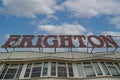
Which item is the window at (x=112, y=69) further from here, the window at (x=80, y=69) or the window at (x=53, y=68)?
the window at (x=53, y=68)

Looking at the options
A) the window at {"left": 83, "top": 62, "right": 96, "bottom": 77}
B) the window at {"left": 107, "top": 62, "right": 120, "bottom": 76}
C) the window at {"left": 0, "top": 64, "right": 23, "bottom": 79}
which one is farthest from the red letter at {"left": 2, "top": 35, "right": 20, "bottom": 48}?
the window at {"left": 107, "top": 62, "right": 120, "bottom": 76}

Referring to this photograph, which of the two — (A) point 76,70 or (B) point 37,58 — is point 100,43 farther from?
(B) point 37,58

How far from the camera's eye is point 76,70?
24.6 metres

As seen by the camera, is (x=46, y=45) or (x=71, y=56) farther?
(x=46, y=45)

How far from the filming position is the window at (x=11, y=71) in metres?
24.0

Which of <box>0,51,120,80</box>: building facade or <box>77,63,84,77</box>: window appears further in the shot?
<box>77,63,84,77</box>: window

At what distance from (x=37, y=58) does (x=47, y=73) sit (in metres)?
2.39

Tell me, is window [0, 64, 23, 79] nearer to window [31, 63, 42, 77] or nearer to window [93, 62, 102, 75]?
window [31, 63, 42, 77]

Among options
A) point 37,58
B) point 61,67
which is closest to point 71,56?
point 61,67

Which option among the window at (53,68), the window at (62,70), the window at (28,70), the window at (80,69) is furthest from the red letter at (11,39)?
the window at (80,69)

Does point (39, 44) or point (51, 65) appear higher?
point (39, 44)

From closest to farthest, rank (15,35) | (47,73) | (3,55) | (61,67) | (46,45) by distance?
(47,73) → (61,67) → (3,55) → (46,45) → (15,35)

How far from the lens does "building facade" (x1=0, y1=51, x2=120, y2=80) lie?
23594mm

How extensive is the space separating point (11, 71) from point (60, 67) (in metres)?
5.28
